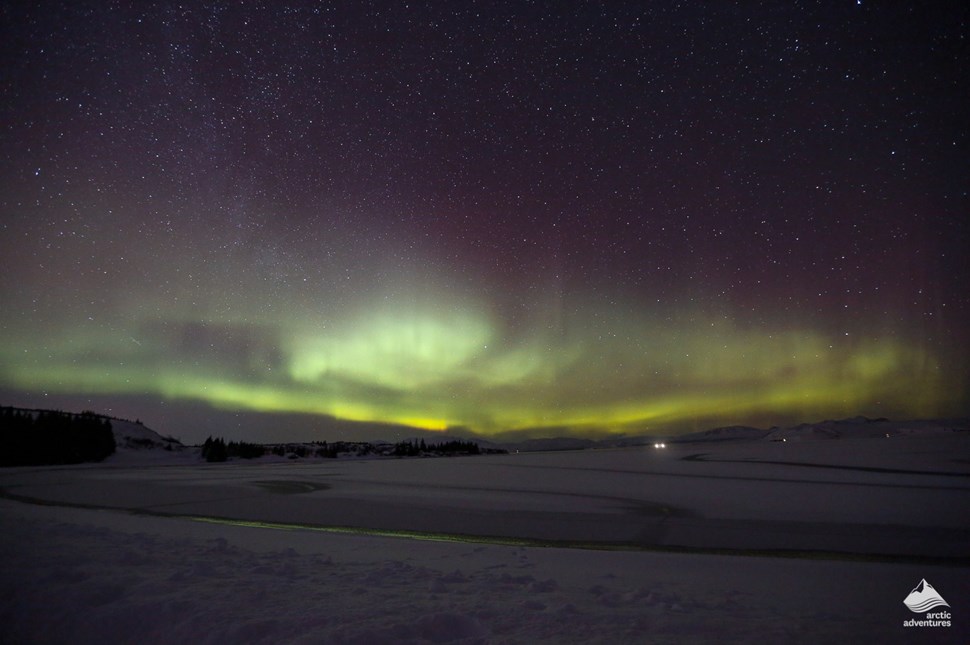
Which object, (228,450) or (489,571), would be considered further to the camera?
(228,450)

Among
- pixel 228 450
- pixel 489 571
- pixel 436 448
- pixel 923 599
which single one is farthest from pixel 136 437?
pixel 923 599

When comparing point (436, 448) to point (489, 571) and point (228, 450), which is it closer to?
point (228, 450)

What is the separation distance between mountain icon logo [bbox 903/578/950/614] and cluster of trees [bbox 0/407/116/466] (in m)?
87.8

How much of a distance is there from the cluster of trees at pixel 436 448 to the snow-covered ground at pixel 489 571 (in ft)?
365

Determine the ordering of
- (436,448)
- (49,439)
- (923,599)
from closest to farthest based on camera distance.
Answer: (923,599), (49,439), (436,448)

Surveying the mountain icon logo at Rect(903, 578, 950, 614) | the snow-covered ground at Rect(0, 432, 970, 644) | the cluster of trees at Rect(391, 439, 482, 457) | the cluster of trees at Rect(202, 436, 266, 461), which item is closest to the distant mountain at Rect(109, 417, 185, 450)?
the cluster of trees at Rect(202, 436, 266, 461)

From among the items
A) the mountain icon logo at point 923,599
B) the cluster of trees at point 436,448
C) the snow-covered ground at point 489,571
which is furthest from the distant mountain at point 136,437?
the mountain icon logo at point 923,599

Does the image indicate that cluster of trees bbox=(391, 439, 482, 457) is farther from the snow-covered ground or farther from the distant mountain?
the snow-covered ground

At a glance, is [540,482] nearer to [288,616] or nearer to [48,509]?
[48,509]

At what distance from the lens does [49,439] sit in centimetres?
7275

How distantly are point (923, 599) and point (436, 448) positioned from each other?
155 meters

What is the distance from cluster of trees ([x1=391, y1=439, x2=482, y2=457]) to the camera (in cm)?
12781

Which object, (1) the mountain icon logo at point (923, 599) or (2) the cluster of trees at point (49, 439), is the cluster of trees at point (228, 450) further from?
(1) the mountain icon logo at point (923, 599)

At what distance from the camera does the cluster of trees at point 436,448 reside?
419ft
